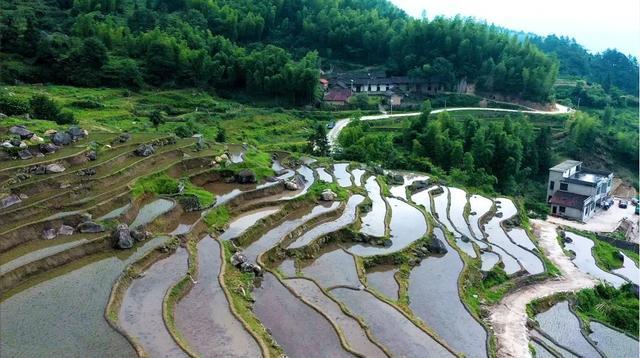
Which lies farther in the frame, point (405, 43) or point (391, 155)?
point (405, 43)

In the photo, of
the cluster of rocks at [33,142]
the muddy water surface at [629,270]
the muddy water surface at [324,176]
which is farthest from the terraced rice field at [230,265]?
the muddy water surface at [324,176]

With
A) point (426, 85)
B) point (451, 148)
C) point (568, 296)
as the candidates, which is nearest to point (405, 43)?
point (426, 85)

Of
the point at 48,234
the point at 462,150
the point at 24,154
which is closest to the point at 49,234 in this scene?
the point at 48,234

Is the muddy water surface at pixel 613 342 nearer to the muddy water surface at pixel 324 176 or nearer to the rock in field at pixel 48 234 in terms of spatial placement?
the muddy water surface at pixel 324 176

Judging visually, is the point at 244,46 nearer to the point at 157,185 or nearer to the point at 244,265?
the point at 157,185

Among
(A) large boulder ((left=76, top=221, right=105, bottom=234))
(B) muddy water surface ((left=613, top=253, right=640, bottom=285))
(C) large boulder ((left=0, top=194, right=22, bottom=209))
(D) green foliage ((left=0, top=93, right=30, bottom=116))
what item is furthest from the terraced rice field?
(D) green foliage ((left=0, top=93, right=30, bottom=116))

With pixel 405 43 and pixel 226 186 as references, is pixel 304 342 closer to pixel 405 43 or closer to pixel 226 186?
pixel 226 186
